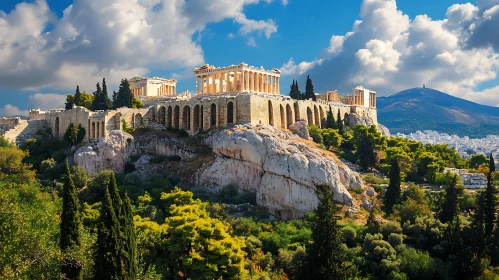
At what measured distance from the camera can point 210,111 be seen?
58969 mm

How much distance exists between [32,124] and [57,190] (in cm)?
1728

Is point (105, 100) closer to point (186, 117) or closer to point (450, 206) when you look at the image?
point (186, 117)

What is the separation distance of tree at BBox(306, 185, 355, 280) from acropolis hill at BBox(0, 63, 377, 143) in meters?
23.6

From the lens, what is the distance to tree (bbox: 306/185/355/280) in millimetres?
31547

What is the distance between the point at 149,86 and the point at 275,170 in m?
40.7

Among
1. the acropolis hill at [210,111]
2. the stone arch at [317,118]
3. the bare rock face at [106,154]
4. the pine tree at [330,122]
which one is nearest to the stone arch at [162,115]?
the acropolis hill at [210,111]

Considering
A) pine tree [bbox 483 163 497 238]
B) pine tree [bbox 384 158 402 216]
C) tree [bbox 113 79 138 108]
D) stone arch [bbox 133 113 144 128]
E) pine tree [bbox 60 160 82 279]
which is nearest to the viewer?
pine tree [bbox 60 160 82 279]

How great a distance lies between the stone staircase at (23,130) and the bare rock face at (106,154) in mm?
10522

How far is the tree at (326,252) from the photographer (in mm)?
31547

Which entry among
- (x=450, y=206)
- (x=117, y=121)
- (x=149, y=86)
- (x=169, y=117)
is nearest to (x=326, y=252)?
(x=450, y=206)

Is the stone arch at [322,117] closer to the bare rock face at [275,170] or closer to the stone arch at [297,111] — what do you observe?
the stone arch at [297,111]

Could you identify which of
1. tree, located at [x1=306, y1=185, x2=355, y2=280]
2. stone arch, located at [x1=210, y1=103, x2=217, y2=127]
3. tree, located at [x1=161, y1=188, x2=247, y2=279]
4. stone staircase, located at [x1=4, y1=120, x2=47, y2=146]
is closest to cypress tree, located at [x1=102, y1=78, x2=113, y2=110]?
stone staircase, located at [x1=4, y1=120, x2=47, y2=146]

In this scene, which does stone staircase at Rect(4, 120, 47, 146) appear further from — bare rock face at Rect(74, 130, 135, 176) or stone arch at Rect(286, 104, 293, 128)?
stone arch at Rect(286, 104, 293, 128)

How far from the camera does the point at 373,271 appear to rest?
121ft
